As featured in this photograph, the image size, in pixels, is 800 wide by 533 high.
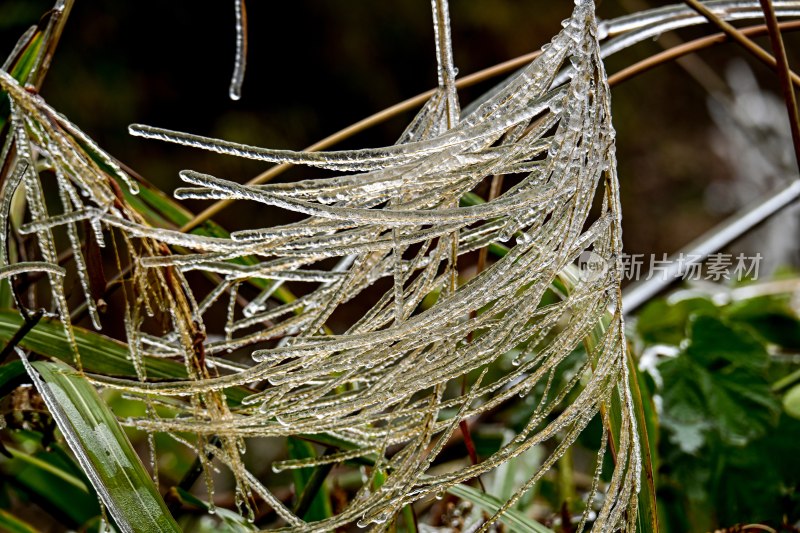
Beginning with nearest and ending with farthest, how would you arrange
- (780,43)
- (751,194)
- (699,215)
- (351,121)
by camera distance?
(780,43) < (351,121) < (751,194) < (699,215)

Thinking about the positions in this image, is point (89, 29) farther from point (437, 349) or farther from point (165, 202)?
point (437, 349)

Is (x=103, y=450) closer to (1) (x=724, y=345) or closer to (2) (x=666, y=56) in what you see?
(2) (x=666, y=56)

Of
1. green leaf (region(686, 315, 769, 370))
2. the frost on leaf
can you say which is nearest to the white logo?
the frost on leaf

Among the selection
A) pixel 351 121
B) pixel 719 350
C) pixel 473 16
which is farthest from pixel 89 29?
pixel 719 350

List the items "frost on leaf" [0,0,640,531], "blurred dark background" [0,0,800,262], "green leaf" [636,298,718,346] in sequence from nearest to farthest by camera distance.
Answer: "frost on leaf" [0,0,640,531], "green leaf" [636,298,718,346], "blurred dark background" [0,0,800,262]

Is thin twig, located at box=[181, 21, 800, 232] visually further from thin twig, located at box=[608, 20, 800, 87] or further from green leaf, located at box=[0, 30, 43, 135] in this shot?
green leaf, located at box=[0, 30, 43, 135]

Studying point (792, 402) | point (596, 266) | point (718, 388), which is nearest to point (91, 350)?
point (596, 266)
